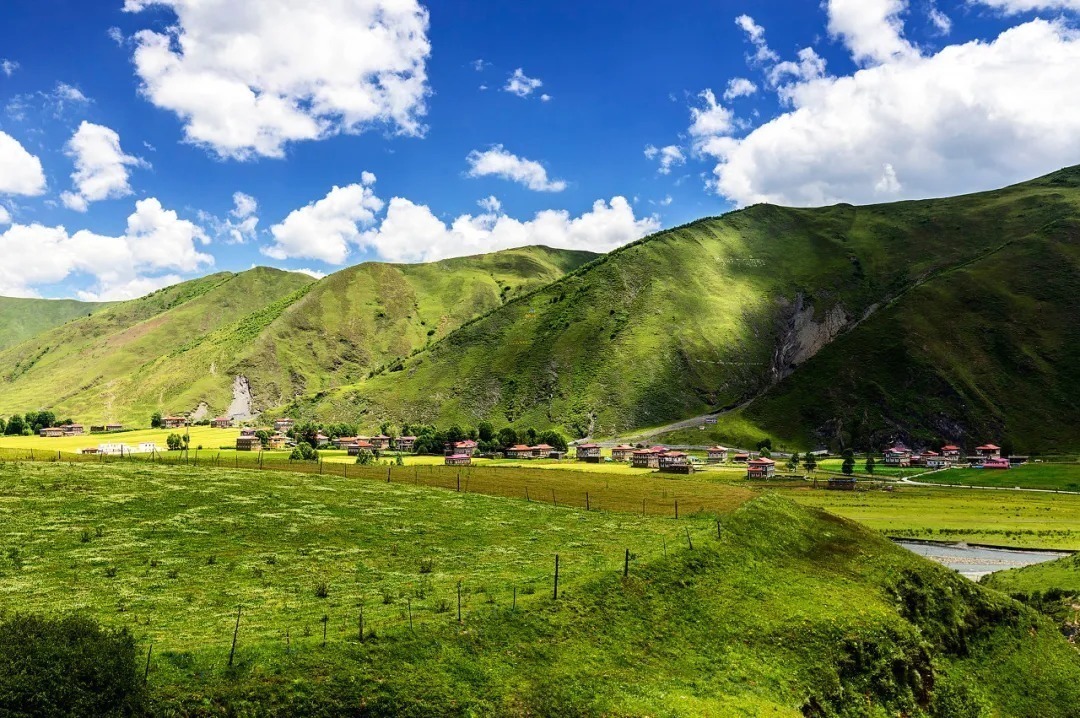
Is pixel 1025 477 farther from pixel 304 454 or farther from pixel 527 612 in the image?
pixel 527 612

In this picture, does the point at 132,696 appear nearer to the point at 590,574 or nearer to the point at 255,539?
the point at 590,574

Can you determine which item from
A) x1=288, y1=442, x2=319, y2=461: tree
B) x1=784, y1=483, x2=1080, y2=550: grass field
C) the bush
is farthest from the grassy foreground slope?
x1=288, y1=442, x2=319, y2=461: tree

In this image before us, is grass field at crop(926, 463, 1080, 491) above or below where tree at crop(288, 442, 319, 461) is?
below

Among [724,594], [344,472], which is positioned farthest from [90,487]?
[724,594]

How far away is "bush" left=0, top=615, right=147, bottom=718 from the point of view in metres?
21.8

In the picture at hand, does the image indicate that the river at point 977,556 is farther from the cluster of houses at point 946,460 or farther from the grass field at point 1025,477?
the cluster of houses at point 946,460

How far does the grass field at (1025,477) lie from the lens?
144500mm

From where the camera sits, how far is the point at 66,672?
22844mm

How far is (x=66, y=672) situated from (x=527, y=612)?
19.8 meters

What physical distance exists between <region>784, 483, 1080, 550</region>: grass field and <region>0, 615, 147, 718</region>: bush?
10118cm

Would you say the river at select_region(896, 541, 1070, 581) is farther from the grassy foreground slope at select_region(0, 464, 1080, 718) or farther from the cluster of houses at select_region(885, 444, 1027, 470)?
the cluster of houses at select_region(885, 444, 1027, 470)

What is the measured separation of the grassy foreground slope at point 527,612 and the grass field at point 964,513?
56.7 meters

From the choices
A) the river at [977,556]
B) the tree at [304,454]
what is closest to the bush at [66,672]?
the river at [977,556]

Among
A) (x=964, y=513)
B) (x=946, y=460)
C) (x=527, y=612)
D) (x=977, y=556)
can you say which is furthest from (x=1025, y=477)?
(x=527, y=612)
